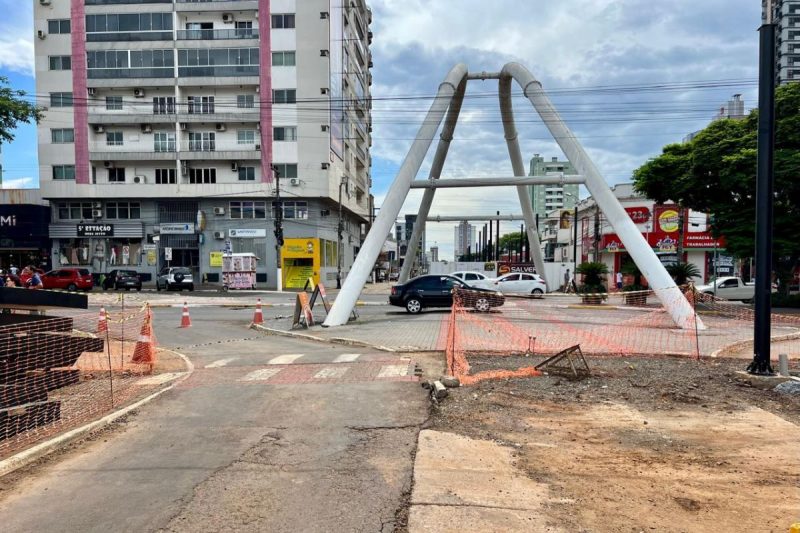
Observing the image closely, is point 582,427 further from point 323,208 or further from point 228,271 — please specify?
point 323,208

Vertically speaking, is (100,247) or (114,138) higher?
(114,138)

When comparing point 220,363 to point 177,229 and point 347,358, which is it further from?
point 177,229

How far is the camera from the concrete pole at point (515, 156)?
2749 centimetres

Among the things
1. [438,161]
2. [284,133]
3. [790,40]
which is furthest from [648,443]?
[790,40]

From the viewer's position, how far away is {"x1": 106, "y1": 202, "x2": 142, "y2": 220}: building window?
46531 mm

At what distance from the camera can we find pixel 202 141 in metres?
46.1

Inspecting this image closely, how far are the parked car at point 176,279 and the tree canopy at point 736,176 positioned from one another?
31843mm

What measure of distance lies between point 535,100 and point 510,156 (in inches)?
427

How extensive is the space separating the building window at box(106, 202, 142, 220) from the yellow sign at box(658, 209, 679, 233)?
143 feet

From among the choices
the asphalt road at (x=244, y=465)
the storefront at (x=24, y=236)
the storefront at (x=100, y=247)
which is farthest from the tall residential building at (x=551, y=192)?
the asphalt road at (x=244, y=465)

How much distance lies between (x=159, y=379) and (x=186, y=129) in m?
41.9

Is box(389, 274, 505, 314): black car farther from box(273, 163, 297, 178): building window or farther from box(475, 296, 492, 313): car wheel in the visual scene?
box(273, 163, 297, 178): building window

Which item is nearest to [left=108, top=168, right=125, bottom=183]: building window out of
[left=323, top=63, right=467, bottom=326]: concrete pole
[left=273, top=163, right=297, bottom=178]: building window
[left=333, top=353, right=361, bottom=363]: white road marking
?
[left=273, top=163, right=297, bottom=178]: building window

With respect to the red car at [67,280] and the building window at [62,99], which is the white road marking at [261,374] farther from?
the building window at [62,99]
